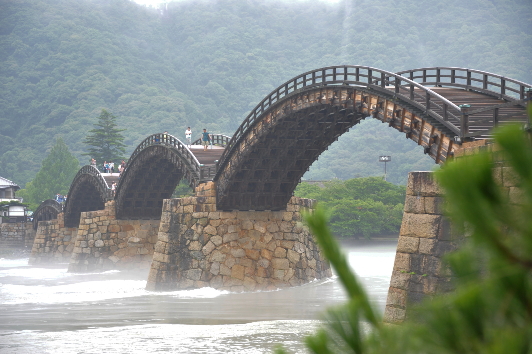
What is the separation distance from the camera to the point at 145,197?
113 ft

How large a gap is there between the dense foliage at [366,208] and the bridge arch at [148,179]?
1471 centimetres

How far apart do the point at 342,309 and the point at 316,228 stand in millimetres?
239

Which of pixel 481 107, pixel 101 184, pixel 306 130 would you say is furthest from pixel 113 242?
pixel 481 107

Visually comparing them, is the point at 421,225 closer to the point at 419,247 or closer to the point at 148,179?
the point at 419,247

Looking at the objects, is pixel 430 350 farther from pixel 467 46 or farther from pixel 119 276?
pixel 467 46

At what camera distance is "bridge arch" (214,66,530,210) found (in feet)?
43.1

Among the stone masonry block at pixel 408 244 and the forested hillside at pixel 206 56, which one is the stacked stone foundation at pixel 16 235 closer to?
the forested hillside at pixel 206 56

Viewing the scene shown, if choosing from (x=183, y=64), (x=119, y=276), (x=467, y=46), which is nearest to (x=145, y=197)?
(x=119, y=276)

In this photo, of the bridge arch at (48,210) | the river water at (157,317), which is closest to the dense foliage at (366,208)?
the river water at (157,317)

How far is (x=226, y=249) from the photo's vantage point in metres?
22.6

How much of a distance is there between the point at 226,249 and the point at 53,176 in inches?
2013

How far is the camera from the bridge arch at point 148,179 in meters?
29.7

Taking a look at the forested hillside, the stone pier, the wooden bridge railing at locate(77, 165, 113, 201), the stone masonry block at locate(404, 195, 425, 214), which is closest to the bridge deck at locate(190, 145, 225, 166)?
the wooden bridge railing at locate(77, 165, 113, 201)

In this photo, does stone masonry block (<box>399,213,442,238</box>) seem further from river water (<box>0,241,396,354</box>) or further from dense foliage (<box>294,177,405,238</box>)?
dense foliage (<box>294,177,405,238</box>)
